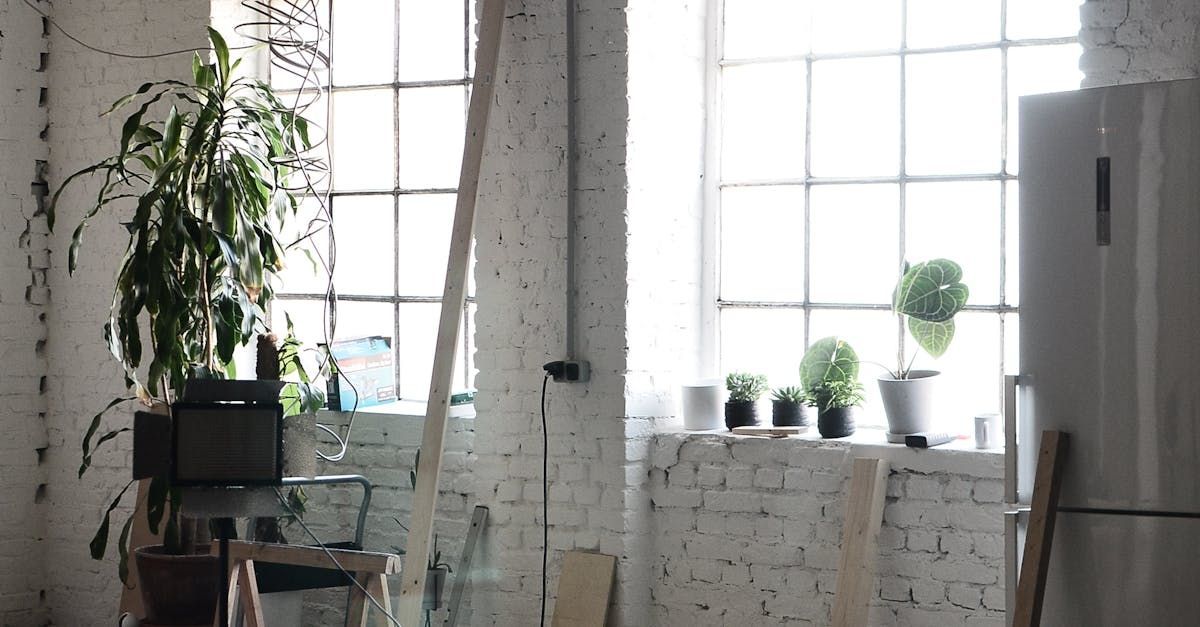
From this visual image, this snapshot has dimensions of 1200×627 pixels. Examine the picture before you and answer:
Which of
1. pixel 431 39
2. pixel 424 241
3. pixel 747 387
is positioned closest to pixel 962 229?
pixel 747 387

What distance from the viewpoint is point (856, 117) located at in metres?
3.89

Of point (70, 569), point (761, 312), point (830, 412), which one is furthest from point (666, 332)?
point (70, 569)

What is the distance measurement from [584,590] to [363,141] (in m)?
1.96

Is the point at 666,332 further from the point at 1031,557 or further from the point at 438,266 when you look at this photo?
the point at 1031,557

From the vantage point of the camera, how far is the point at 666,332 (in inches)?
154

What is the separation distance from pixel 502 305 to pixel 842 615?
143 centimetres

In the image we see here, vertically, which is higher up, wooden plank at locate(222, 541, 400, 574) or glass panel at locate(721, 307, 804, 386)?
glass panel at locate(721, 307, 804, 386)

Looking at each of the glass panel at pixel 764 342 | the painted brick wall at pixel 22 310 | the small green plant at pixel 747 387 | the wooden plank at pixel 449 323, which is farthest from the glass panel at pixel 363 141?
the small green plant at pixel 747 387

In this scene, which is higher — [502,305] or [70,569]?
[502,305]

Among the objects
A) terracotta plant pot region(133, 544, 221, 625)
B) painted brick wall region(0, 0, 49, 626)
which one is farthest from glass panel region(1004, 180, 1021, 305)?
painted brick wall region(0, 0, 49, 626)

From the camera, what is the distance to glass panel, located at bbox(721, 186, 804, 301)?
3975 millimetres

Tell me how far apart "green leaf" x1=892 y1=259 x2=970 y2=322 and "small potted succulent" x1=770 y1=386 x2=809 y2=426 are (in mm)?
435

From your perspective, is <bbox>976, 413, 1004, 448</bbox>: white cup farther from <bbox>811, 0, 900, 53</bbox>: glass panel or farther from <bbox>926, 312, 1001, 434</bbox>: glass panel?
<bbox>811, 0, 900, 53</bbox>: glass panel

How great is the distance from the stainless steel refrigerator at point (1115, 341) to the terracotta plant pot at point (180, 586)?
8.45 ft
